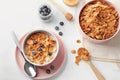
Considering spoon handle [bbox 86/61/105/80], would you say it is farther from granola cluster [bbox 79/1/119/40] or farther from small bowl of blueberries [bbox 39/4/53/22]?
small bowl of blueberries [bbox 39/4/53/22]

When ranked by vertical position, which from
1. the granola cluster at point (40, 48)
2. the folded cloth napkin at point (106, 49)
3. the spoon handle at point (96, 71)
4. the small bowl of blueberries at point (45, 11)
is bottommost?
the spoon handle at point (96, 71)

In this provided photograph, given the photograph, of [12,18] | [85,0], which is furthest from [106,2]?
[12,18]

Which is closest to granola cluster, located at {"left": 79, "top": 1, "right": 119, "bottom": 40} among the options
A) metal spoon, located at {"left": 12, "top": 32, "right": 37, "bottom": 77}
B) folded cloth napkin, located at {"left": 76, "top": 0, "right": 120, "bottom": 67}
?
folded cloth napkin, located at {"left": 76, "top": 0, "right": 120, "bottom": 67}

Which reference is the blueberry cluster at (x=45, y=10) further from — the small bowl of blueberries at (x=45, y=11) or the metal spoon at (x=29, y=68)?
the metal spoon at (x=29, y=68)

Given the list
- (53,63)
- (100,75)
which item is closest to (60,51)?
(53,63)

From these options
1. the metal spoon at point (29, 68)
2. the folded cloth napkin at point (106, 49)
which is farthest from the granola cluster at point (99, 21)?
the metal spoon at point (29, 68)

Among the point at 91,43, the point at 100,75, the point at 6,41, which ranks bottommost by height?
the point at 100,75

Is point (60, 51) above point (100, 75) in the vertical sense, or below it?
above

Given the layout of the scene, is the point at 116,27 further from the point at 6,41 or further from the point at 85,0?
the point at 6,41
